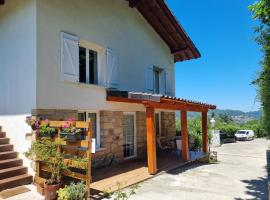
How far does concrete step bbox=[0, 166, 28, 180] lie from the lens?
6.78m

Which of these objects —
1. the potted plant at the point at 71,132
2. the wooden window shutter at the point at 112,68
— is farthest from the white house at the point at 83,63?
the potted plant at the point at 71,132

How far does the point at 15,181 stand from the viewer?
22.3 feet

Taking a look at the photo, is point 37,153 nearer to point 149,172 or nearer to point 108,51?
point 149,172

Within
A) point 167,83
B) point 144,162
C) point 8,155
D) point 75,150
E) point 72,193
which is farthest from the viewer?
point 167,83

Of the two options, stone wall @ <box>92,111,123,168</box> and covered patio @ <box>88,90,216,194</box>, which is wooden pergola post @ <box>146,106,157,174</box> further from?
stone wall @ <box>92,111,123,168</box>

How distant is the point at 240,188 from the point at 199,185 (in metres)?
1.21

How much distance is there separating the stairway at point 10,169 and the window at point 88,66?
3285mm

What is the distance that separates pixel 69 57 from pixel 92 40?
1503 mm

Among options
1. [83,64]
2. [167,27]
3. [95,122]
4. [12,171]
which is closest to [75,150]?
[12,171]

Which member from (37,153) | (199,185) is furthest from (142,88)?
(37,153)

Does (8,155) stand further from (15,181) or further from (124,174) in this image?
(124,174)

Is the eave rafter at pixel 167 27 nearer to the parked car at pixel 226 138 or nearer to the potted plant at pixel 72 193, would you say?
the potted plant at pixel 72 193

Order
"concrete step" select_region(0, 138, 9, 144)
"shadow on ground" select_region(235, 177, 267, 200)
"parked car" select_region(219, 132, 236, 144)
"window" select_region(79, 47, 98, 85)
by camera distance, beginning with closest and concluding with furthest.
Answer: "shadow on ground" select_region(235, 177, 267, 200)
"concrete step" select_region(0, 138, 9, 144)
"window" select_region(79, 47, 98, 85)
"parked car" select_region(219, 132, 236, 144)

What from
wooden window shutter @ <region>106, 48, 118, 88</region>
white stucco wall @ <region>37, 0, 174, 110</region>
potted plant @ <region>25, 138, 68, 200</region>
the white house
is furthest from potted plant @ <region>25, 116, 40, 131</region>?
wooden window shutter @ <region>106, 48, 118, 88</region>
